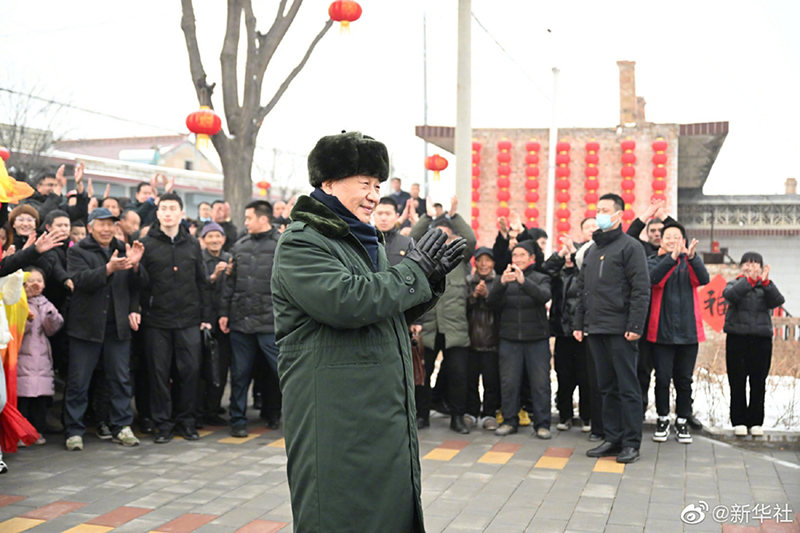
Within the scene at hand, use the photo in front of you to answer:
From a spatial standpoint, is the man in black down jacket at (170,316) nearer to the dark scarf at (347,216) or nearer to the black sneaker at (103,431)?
the black sneaker at (103,431)

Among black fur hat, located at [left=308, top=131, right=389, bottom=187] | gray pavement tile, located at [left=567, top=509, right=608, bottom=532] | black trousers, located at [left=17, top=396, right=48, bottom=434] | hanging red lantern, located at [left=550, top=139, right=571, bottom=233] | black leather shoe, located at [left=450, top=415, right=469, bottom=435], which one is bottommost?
black leather shoe, located at [left=450, top=415, right=469, bottom=435]

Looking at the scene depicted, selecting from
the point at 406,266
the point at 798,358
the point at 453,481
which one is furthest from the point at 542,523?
the point at 798,358

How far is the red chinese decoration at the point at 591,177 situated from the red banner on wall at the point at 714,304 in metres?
3.27

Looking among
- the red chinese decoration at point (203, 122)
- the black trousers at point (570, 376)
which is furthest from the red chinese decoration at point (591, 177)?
the red chinese decoration at point (203, 122)

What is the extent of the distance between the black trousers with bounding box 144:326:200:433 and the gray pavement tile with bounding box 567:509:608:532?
4050 millimetres

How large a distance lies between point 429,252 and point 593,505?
3324 millimetres

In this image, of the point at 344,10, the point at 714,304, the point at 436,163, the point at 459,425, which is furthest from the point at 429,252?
the point at 714,304

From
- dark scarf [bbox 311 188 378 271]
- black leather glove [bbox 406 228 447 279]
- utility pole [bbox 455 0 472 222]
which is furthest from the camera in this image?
utility pole [bbox 455 0 472 222]

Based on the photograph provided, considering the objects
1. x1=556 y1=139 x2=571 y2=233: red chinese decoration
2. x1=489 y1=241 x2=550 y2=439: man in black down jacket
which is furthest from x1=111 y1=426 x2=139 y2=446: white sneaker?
x1=556 y1=139 x2=571 y2=233: red chinese decoration

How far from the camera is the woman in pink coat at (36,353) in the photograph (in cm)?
711

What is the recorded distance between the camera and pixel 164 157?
46.7 meters

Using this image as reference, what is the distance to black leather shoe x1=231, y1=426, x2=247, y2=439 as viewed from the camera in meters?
7.66

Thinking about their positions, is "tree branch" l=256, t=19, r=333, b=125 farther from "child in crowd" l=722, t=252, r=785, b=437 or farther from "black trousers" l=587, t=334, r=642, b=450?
"child in crowd" l=722, t=252, r=785, b=437

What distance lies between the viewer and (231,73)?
37.1 feet
